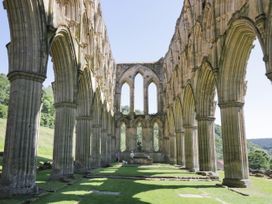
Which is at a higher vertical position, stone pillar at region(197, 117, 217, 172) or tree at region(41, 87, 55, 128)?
tree at region(41, 87, 55, 128)

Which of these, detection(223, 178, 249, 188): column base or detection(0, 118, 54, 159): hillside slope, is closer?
detection(223, 178, 249, 188): column base

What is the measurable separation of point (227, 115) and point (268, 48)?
4.60 m

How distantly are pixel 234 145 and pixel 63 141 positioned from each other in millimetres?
8002

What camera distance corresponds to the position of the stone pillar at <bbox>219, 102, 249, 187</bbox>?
43.2ft

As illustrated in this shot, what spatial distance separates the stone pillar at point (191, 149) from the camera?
869 inches

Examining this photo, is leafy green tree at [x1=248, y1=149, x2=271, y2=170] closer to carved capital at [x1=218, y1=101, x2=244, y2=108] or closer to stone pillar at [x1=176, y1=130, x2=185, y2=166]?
stone pillar at [x1=176, y1=130, x2=185, y2=166]

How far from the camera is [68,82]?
15.2 metres

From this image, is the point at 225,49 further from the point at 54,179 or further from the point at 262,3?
the point at 54,179

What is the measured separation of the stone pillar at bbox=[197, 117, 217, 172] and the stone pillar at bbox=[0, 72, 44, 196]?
1142cm

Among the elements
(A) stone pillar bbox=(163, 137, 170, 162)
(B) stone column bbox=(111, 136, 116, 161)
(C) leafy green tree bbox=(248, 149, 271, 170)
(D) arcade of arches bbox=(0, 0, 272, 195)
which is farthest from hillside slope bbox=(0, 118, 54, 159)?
(C) leafy green tree bbox=(248, 149, 271, 170)

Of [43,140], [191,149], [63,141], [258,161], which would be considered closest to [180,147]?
[191,149]

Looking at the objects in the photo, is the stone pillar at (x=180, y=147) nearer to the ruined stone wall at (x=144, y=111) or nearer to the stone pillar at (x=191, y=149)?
the stone pillar at (x=191, y=149)

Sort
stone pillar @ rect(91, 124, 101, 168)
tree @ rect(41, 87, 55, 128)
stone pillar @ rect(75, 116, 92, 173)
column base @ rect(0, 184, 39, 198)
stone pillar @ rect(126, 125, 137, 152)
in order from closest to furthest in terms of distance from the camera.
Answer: column base @ rect(0, 184, 39, 198) < stone pillar @ rect(75, 116, 92, 173) < stone pillar @ rect(91, 124, 101, 168) < stone pillar @ rect(126, 125, 137, 152) < tree @ rect(41, 87, 55, 128)

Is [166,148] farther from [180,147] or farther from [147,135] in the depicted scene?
[180,147]
